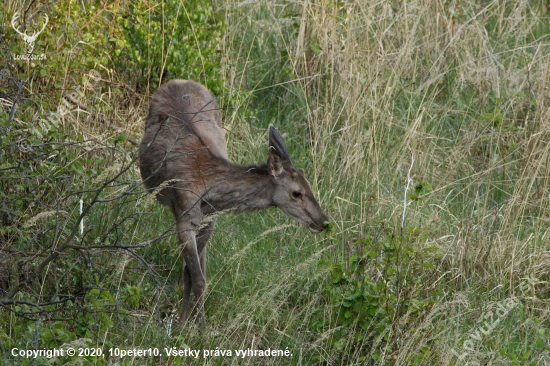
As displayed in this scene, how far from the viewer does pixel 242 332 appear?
21.0ft

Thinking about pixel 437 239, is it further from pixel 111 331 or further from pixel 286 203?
pixel 111 331

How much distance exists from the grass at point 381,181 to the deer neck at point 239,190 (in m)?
0.24

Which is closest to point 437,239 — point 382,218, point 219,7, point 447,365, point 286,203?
point 382,218

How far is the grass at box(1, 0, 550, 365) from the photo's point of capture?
6305 millimetres

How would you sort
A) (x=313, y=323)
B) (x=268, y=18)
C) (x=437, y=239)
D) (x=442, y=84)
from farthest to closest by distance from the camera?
(x=268, y=18)
(x=442, y=84)
(x=437, y=239)
(x=313, y=323)

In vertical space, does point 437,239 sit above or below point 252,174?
below

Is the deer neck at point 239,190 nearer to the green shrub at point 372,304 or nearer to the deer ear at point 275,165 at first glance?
the deer ear at point 275,165

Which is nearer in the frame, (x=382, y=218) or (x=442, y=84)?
(x=382, y=218)

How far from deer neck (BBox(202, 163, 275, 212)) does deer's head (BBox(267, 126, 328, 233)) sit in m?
0.08

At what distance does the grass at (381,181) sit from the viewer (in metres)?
6.30

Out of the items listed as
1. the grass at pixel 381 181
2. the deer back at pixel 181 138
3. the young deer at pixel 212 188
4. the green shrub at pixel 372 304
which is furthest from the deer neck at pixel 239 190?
the green shrub at pixel 372 304

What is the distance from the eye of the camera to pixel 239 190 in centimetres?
736

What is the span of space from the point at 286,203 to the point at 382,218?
2.88 feet

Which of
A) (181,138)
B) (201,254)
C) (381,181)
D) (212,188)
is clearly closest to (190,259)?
(201,254)
